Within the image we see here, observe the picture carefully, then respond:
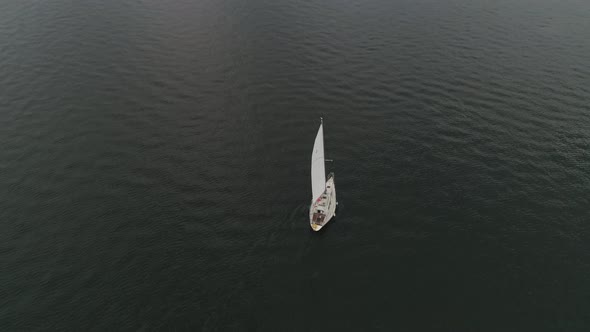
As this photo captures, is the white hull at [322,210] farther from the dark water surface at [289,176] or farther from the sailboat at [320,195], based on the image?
the dark water surface at [289,176]

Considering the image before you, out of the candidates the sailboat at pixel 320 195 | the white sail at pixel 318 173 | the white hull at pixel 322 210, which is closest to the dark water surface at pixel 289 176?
the white hull at pixel 322 210

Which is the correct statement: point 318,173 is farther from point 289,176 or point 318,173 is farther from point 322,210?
point 289,176

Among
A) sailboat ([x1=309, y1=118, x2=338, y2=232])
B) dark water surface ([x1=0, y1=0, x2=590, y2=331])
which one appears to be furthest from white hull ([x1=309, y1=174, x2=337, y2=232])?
dark water surface ([x1=0, y1=0, x2=590, y2=331])

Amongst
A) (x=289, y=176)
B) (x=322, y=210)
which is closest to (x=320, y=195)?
(x=322, y=210)

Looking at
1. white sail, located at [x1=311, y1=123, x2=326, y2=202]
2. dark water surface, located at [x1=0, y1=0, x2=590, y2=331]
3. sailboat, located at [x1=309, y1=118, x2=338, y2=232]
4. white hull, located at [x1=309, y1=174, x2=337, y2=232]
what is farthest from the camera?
white sail, located at [x1=311, y1=123, x2=326, y2=202]

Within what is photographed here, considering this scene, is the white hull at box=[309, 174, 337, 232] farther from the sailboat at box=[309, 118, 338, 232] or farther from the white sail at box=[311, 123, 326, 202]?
the white sail at box=[311, 123, 326, 202]

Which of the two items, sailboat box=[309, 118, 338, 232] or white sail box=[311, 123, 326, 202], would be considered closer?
sailboat box=[309, 118, 338, 232]

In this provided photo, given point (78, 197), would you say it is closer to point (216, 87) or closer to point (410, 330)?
point (216, 87)
